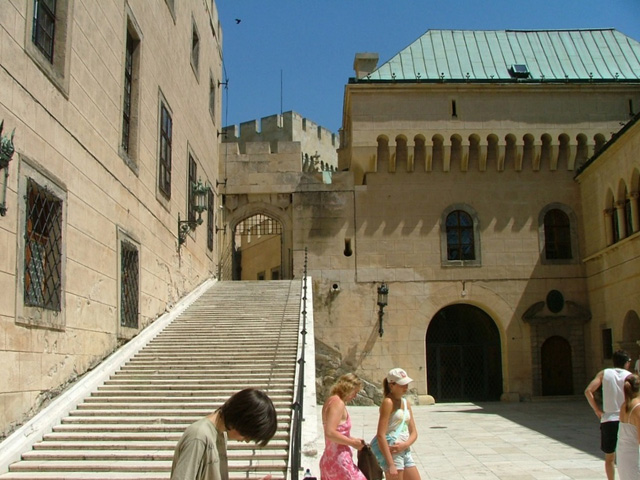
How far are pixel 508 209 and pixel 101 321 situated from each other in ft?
47.1

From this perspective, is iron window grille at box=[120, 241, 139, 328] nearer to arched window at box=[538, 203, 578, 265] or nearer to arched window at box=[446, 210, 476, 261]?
arched window at box=[446, 210, 476, 261]

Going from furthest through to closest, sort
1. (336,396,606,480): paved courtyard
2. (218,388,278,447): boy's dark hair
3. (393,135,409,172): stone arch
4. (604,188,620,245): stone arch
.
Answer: (393,135,409,172): stone arch, (604,188,620,245): stone arch, (336,396,606,480): paved courtyard, (218,388,278,447): boy's dark hair

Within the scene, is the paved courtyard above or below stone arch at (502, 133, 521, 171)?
below

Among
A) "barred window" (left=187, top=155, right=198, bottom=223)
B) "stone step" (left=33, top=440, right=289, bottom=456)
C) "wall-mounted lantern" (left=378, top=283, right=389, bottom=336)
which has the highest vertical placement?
"barred window" (left=187, top=155, right=198, bottom=223)

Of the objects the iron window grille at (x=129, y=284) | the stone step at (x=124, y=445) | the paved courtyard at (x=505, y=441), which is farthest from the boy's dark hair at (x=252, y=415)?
the iron window grille at (x=129, y=284)

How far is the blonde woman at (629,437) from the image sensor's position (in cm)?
626

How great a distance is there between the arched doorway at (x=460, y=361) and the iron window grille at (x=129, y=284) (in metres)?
11.1

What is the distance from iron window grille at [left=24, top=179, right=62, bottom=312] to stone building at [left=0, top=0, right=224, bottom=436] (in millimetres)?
18

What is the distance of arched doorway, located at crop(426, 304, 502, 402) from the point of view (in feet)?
71.0

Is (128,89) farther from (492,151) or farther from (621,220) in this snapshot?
(621,220)

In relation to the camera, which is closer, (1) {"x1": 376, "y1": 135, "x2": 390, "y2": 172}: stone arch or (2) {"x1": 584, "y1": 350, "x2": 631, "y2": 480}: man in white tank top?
(2) {"x1": 584, "y1": 350, "x2": 631, "y2": 480}: man in white tank top

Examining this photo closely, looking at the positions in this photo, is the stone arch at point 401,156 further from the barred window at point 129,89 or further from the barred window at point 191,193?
the barred window at point 129,89

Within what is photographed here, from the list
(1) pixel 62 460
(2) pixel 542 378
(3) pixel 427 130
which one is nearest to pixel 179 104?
(3) pixel 427 130

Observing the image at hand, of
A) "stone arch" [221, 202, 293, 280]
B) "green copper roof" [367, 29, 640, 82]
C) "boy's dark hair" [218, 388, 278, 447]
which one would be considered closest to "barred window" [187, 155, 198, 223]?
"stone arch" [221, 202, 293, 280]
